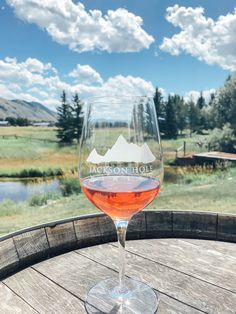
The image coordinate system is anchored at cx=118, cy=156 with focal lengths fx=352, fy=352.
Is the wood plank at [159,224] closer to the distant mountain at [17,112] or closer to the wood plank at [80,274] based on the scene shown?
the wood plank at [80,274]

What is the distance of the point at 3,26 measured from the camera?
15164 millimetres

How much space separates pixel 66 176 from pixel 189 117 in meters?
9.29

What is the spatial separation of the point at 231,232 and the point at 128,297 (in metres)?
0.38

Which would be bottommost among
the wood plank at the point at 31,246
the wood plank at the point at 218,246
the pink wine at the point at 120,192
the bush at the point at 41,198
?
the bush at the point at 41,198

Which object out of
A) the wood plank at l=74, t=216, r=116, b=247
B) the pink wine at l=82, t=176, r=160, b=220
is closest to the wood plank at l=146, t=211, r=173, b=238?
the wood plank at l=74, t=216, r=116, b=247

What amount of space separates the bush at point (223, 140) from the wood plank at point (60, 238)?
11.8 metres

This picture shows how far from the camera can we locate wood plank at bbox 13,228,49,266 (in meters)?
0.75

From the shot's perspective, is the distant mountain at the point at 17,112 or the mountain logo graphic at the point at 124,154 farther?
the distant mountain at the point at 17,112

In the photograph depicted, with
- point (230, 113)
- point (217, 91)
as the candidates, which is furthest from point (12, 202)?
point (217, 91)

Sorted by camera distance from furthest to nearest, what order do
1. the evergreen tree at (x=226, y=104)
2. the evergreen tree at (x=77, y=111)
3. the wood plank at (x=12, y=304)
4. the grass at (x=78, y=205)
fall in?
1. the evergreen tree at (x=226, y=104)
2. the evergreen tree at (x=77, y=111)
3. the grass at (x=78, y=205)
4. the wood plank at (x=12, y=304)

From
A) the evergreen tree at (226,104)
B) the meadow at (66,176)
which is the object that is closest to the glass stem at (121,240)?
the meadow at (66,176)

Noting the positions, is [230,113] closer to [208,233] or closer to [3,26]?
[3,26]

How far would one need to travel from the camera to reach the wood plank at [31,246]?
0.75m

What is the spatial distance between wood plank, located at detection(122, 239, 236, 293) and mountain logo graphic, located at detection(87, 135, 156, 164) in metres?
0.28
